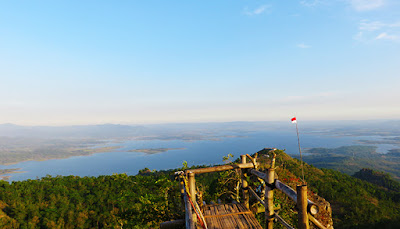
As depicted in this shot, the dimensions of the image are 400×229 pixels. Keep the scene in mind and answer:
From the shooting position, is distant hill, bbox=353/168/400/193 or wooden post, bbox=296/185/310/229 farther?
distant hill, bbox=353/168/400/193

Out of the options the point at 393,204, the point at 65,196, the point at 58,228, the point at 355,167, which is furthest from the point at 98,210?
the point at 355,167

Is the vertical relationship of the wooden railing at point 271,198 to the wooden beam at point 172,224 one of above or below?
above

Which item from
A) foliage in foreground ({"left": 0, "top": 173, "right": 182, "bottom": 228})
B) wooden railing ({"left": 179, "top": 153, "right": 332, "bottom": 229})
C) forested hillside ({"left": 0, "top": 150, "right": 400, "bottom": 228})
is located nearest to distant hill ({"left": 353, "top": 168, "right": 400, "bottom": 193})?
forested hillside ({"left": 0, "top": 150, "right": 400, "bottom": 228})

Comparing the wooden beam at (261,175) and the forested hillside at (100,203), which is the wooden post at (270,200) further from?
the forested hillside at (100,203)

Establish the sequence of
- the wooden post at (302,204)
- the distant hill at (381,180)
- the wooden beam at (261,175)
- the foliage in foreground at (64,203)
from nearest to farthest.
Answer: the wooden post at (302,204)
the wooden beam at (261,175)
the foliage in foreground at (64,203)
the distant hill at (381,180)

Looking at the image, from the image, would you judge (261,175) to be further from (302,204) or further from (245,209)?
(302,204)

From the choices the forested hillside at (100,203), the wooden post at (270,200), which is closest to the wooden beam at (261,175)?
the wooden post at (270,200)

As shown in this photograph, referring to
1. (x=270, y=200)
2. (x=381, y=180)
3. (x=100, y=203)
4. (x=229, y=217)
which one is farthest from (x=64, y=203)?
(x=381, y=180)

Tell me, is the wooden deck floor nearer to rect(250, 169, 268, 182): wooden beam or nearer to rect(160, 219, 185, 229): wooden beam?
rect(160, 219, 185, 229): wooden beam
